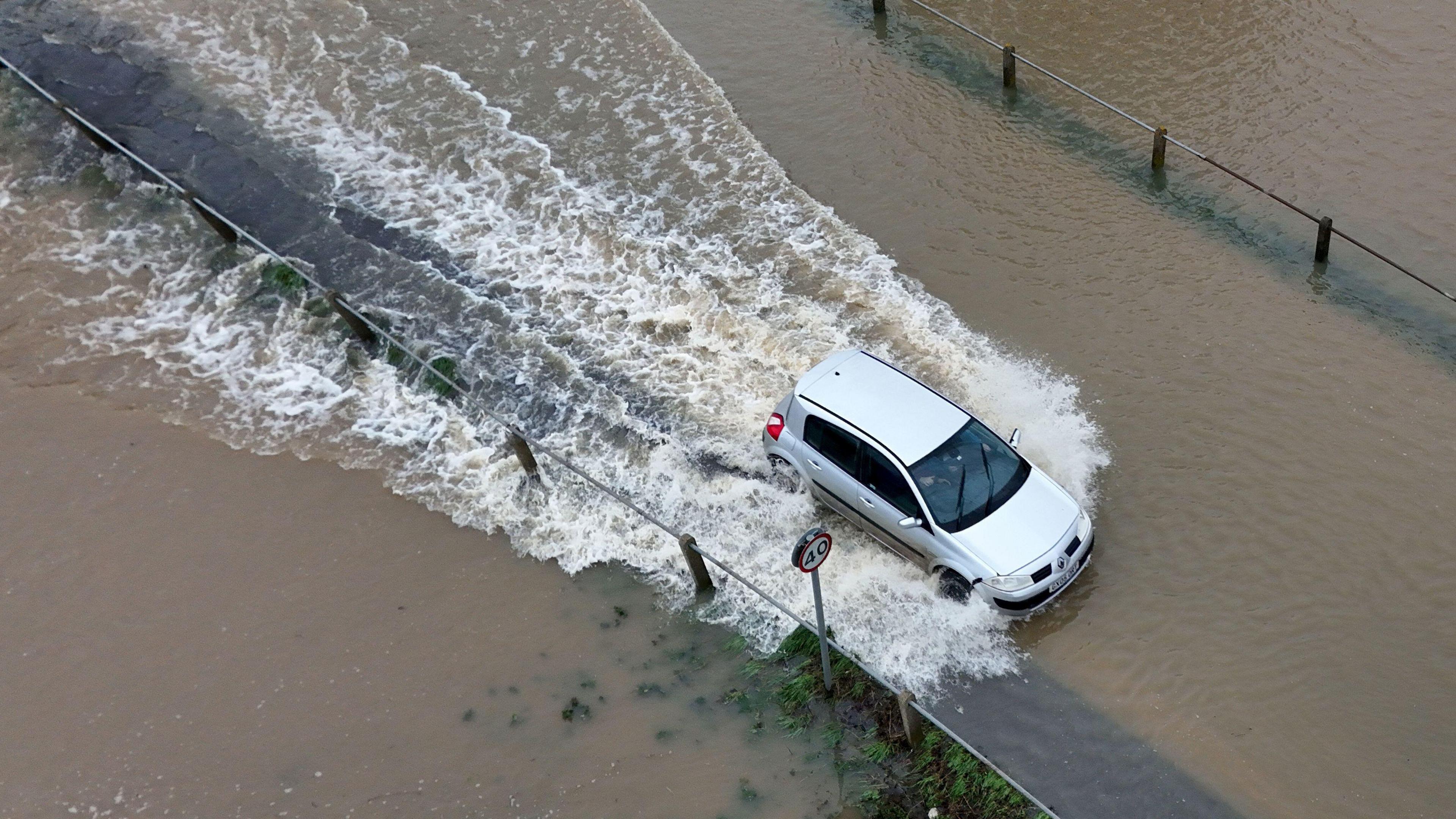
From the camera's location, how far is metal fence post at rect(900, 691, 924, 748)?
9.66 meters

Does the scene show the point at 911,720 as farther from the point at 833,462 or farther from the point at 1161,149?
the point at 1161,149

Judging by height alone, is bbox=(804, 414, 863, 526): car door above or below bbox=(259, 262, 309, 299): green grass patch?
below

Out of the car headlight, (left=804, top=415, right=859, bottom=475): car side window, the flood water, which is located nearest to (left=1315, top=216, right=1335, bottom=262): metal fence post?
the flood water

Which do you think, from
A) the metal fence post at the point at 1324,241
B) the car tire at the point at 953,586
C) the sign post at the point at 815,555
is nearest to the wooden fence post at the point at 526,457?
the sign post at the point at 815,555

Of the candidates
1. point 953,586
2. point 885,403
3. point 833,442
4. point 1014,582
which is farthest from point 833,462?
point 1014,582

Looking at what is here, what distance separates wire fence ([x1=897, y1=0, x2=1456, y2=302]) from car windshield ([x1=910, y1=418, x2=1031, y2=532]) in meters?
5.99

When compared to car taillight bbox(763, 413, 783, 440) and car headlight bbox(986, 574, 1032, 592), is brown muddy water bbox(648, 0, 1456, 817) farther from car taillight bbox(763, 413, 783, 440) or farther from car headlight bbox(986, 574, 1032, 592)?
car taillight bbox(763, 413, 783, 440)

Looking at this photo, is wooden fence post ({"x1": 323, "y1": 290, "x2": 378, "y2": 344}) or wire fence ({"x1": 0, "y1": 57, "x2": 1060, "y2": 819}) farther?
wooden fence post ({"x1": 323, "y1": 290, "x2": 378, "y2": 344})

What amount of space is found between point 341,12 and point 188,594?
1357cm

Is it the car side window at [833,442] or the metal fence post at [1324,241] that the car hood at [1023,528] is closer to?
the car side window at [833,442]

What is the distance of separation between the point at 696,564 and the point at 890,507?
215cm

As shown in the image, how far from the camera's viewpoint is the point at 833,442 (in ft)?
38.8

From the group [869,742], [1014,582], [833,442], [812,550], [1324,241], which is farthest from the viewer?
[1324,241]

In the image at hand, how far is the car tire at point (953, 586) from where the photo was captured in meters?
11.2
